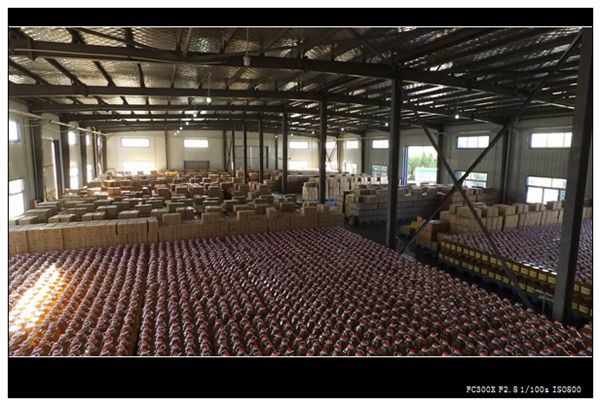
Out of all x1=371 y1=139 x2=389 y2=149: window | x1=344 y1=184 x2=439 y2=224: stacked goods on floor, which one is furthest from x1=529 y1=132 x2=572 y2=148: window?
x1=371 y1=139 x2=389 y2=149: window

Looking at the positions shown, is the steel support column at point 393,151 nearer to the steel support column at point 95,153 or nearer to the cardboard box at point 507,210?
the cardboard box at point 507,210

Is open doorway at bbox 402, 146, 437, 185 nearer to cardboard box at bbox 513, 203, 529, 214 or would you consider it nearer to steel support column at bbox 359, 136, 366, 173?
steel support column at bbox 359, 136, 366, 173

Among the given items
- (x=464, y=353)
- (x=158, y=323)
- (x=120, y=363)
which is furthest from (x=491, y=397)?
(x=158, y=323)

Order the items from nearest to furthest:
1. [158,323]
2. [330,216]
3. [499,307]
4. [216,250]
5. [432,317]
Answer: [158,323]
[432,317]
[499,307]
[216,250]
[330,216]

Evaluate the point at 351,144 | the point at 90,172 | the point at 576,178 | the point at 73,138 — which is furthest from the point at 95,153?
the point at 576,178

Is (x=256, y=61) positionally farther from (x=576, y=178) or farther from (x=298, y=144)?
(x=298, y=144)

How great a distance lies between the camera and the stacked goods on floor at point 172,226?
22.2ft

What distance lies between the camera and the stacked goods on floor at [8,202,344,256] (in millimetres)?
6758

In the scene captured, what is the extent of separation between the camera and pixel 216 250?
7.30 m

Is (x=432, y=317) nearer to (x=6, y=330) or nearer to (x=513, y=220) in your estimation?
(x=6, y=330)

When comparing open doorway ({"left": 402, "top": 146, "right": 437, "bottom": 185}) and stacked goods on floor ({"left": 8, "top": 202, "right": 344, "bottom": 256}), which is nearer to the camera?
stacked goods on floor ({"left": 8, "top": 202, "right": 344, "bottom": 256})

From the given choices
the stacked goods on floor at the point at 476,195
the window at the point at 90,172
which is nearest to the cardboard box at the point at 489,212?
the stacked goods on floor at the point at 476,195

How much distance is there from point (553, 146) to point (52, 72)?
19.6 meters

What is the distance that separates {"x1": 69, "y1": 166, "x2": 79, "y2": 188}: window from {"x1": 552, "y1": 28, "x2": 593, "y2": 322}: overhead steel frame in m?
19.7
